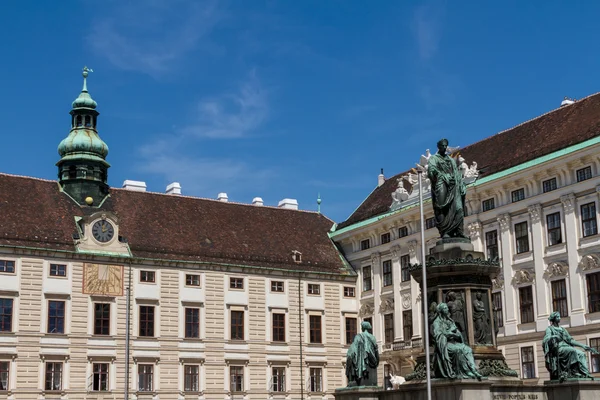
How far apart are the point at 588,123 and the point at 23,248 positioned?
30.1 meters

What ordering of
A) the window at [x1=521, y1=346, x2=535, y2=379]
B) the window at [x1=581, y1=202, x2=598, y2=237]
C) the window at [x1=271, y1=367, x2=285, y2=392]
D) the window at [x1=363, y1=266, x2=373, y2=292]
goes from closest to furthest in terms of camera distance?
1. the window at [x1=581, y1=202, x2=598, y2=237]
2. the window at [x1=521, y1=346, x2=535, y2=379]
3. the window at [x1=271, y1=367, x2=285, y2=392]
4. the window at [x1=363, y1=266, x2=373, y2=292]

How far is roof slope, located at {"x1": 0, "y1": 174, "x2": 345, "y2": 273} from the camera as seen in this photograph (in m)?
53.6

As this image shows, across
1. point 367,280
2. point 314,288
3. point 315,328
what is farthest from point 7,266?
point 367,280

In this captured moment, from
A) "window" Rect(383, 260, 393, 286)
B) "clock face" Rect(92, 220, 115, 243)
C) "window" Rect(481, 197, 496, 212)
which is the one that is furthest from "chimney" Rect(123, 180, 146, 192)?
"window" Rect(481, 197, 496, 212)

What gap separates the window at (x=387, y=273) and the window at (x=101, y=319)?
16.6 meters

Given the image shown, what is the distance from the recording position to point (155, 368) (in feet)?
177

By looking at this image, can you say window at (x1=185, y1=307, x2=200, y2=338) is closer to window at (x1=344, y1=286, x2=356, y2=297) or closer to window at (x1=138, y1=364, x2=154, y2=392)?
window at (x1=138, y1=364, x2=154, y2=392)

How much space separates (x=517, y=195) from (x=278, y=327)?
58.9 feet

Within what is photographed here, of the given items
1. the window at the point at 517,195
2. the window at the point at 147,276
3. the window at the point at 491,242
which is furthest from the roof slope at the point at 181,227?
the window at the point at 517,195

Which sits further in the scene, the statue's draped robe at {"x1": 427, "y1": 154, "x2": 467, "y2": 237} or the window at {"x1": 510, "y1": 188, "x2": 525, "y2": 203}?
the window at {"x1": 510, "y1": 188, "x2": 525, "y2": 203}

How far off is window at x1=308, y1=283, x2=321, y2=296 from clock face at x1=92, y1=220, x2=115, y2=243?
13008 mm

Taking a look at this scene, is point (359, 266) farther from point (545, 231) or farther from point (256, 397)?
point (545, 231)

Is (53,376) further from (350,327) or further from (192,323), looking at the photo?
(350,327)

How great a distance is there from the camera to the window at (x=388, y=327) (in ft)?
186
